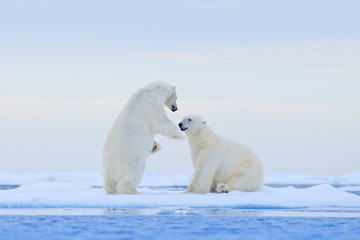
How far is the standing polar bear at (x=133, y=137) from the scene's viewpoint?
845 centimetres

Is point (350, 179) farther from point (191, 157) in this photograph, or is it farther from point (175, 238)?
point (175, 238)

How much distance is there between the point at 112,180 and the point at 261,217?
262 centimetres

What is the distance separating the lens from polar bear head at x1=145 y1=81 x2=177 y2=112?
353 inches

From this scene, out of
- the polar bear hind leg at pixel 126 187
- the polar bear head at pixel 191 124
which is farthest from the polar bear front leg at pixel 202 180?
the polar bear hind leg at pixel 126 187

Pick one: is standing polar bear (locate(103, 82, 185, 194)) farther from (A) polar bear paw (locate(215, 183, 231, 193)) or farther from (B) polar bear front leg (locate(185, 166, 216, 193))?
(A) polar bear paw (locate(215, 183, 231, 193))

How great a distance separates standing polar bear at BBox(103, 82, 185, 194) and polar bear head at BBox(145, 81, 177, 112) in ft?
0.19

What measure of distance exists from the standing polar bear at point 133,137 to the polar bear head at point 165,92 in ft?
0.19

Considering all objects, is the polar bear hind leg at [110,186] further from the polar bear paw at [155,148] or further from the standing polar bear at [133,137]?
the polar bear paw at [155,148]

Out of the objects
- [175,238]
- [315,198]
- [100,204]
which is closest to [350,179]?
[315,198]

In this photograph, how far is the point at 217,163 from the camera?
9109 mm

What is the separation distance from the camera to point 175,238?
5.45 m

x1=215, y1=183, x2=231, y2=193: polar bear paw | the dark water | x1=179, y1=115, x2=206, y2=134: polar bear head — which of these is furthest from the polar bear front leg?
the dark water

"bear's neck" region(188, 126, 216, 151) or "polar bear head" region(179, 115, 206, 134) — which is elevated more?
"polar bear head" region(179, 115, 206, 134)

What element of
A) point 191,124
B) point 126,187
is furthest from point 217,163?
point 126,187
